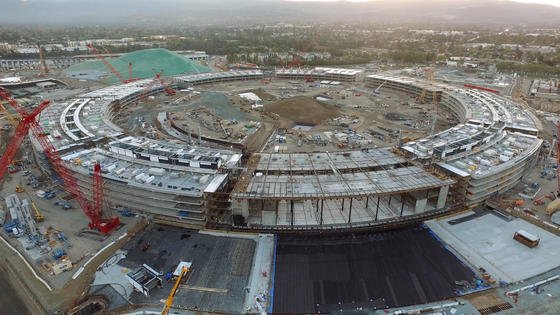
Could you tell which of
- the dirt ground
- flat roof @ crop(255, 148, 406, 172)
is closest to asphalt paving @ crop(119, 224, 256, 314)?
flat roof @ crop(255, 148, 406, 172)

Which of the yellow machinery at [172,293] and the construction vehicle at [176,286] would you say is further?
the construction vehicle at [176,286]

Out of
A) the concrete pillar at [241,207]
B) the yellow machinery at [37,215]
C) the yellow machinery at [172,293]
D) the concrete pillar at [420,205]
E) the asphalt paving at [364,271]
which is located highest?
the concrete pillar at [241,207]

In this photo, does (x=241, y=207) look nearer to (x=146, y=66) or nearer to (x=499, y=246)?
(x=499, y=246)

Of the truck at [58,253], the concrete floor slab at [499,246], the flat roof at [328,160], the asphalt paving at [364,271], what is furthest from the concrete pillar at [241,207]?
the concrete floor slab at [499,246]

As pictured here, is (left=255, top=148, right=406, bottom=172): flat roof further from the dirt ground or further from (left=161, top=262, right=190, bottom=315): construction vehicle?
the dirt ground

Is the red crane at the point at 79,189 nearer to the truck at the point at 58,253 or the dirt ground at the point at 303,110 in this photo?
the truck at the point at 58,253

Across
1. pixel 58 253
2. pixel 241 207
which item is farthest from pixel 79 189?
pixel 241 207
